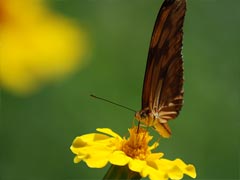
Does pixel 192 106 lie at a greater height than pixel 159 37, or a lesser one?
lesser

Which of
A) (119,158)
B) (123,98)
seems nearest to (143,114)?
(119,158)

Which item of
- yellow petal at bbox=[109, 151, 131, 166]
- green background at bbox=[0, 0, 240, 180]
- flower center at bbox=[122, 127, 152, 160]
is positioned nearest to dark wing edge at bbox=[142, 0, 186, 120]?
flower center at bbox=[122, 127, 152, 160]

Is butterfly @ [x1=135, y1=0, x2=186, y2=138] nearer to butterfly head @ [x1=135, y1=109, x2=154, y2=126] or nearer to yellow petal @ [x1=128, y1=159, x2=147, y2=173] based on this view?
butterfly head @ [x1=135, y1=109, x2=154, y2=126]

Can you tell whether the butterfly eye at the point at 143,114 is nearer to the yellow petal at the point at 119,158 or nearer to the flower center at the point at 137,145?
the flower center at the point at 137,145

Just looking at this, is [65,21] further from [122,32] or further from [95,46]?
[122,32]

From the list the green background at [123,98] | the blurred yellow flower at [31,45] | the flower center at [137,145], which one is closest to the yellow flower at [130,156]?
the flower center at [137,145]

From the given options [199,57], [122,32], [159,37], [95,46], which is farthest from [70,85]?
[159,37]

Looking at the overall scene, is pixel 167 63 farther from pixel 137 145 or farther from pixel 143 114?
pixel 137 145
